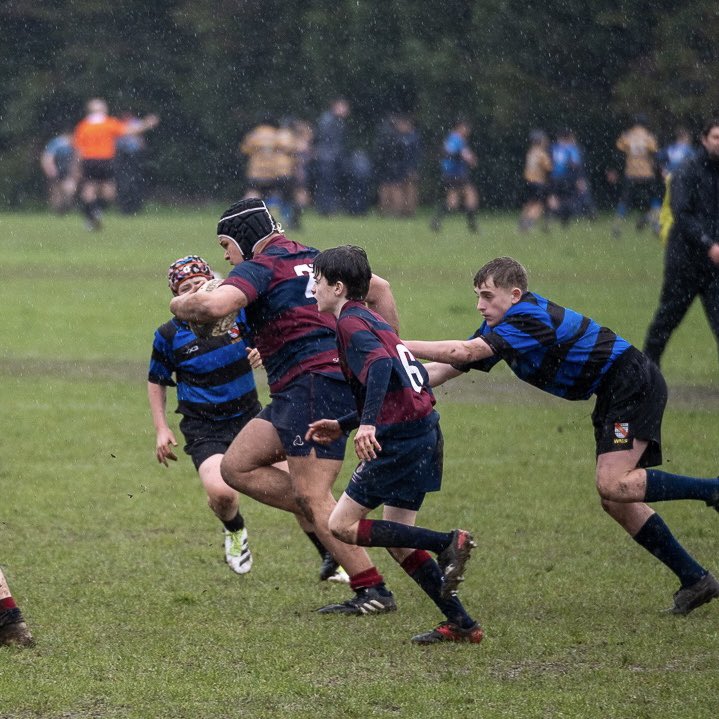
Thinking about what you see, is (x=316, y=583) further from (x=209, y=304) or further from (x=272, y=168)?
(x=272, y=168)

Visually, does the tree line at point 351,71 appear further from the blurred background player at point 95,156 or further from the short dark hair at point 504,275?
the short dark hair at point 504,275

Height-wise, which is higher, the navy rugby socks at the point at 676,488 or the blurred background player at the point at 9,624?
the navy rugby socks at the point at 676,488

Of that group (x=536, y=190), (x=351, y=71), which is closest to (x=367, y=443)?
(x=536, y=190)

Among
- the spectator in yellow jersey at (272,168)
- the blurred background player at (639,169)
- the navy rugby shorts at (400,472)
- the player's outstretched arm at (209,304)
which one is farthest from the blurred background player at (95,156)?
the navy rugby shorts at (400,472)

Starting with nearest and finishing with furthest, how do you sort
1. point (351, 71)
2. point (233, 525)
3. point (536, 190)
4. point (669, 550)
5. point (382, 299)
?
point (669, 550) → point (382, 299) → point (233, 525) → point (536, 190) → point (351, 71)

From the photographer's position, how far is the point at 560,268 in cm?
2320

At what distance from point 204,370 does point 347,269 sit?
198cm

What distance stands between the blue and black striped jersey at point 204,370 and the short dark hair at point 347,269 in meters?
1.69

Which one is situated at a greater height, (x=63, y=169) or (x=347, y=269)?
(x=347, y=269)

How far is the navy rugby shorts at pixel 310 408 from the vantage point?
6887 millimetres

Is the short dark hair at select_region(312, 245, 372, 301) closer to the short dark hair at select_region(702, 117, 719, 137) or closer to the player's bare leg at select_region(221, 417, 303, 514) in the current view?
the player's bare leg at select_region(221, 417, 303, 514)

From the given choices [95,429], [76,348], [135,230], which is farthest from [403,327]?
[135,230]

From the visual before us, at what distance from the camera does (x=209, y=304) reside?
6402mm

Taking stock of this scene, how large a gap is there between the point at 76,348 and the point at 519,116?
26797 mm
